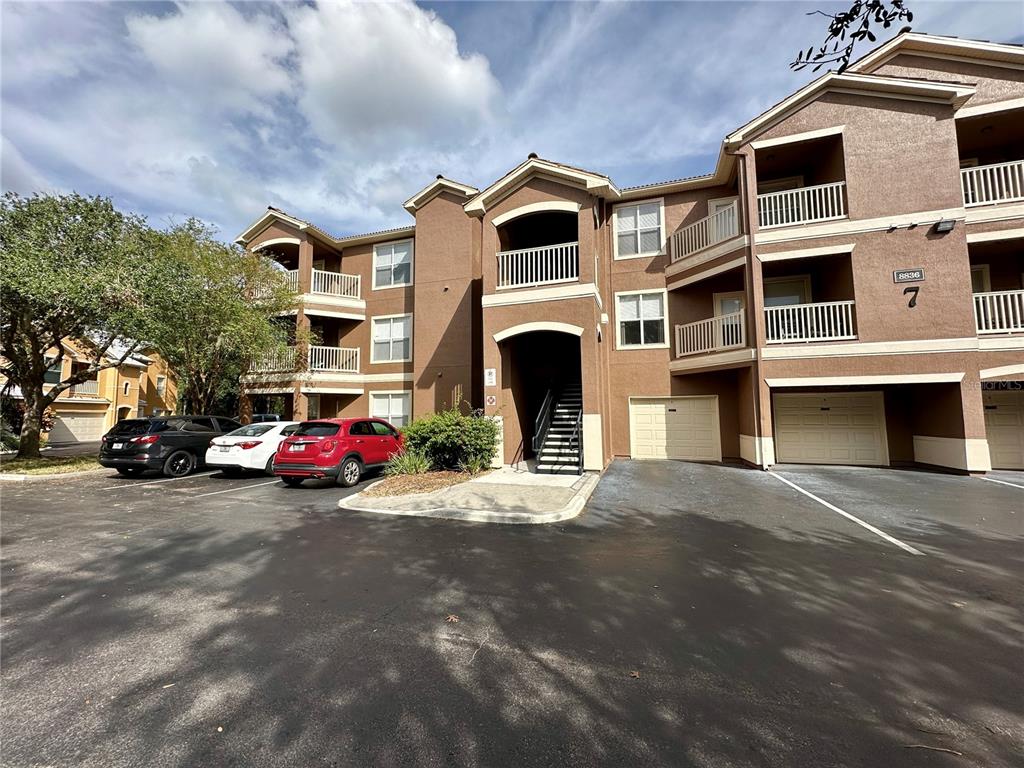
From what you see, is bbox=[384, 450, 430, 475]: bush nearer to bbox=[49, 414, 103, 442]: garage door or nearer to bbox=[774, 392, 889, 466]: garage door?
bbox=[774, 392, 889, 466]: garage door

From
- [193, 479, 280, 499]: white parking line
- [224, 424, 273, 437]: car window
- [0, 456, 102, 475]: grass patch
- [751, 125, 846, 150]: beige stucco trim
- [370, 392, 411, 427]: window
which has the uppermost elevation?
[751, 125, 846, 150]: beige stucco trim

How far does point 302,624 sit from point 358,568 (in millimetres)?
1402

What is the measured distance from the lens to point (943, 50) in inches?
494

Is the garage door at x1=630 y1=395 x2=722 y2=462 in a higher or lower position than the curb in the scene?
higher

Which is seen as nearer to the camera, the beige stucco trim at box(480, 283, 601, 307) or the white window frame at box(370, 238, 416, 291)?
the beige stucco trim at box(480, 283, 601, 307)

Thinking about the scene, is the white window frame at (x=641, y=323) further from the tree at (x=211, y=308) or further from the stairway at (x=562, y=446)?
the tree at (x=211, y=308)

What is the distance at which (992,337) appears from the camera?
10859mm

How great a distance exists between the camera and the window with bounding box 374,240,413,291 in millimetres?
18406

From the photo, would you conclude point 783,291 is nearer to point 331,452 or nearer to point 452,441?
point 452,441

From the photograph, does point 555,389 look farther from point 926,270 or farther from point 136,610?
point 136,610

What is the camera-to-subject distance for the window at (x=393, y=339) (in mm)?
18125

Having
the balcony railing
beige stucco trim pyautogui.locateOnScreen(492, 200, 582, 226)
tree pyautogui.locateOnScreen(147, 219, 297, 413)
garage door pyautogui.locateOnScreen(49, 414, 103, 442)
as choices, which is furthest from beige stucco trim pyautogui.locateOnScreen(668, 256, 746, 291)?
garage door pyautogui.locateOnScreen(49, 414, 103, 442)

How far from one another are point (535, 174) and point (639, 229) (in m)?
4.43

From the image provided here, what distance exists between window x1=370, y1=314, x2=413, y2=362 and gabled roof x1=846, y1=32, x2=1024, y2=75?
1609 cm
